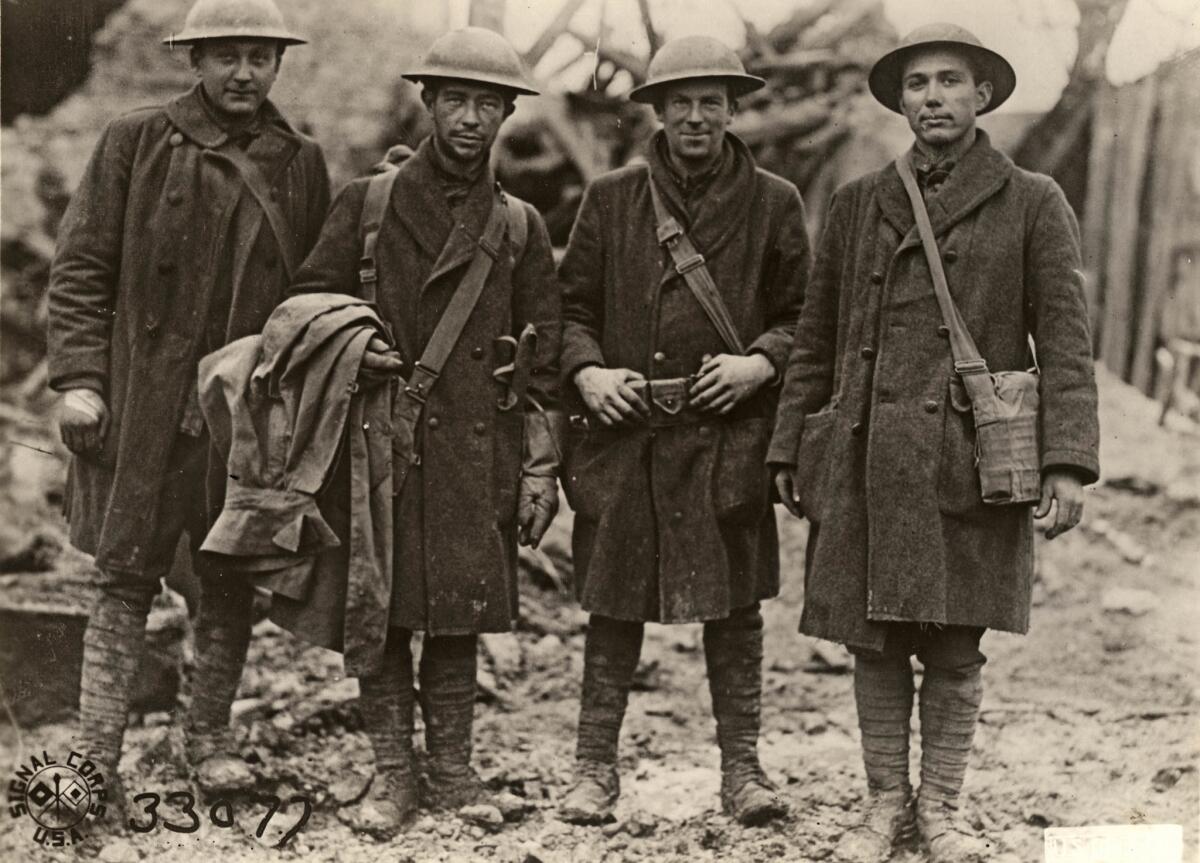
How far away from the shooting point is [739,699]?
4.49 metres

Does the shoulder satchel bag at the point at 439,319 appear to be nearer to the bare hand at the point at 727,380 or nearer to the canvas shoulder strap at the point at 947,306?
the bare hand at the point at 727,380

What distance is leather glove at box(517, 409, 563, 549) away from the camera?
438cm

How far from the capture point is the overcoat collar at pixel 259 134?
14.2 ft

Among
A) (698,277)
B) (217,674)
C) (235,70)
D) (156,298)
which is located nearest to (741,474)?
(698,277)

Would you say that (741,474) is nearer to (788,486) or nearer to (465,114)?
(788,486)

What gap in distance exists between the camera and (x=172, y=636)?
5219 mm

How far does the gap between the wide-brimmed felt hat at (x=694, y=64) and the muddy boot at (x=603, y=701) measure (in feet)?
5.63

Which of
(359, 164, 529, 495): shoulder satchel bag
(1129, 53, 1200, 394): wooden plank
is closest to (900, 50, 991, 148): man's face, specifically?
(359, 164, 529, 495): shoulder satchel bag

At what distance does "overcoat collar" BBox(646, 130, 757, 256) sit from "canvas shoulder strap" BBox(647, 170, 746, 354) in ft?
0.12

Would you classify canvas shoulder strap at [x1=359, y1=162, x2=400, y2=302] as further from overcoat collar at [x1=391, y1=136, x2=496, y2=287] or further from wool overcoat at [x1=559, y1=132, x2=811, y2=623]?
wool overcoat at [x1=559, y1=132, x2=811, y2=623]

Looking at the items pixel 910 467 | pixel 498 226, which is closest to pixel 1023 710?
pixel 910 467

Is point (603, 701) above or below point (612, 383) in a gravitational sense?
below

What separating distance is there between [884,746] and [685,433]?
1134 millimetres

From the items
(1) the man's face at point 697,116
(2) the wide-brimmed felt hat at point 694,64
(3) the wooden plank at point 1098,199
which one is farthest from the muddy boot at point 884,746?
(3) the wooden plank at point 1098,199
